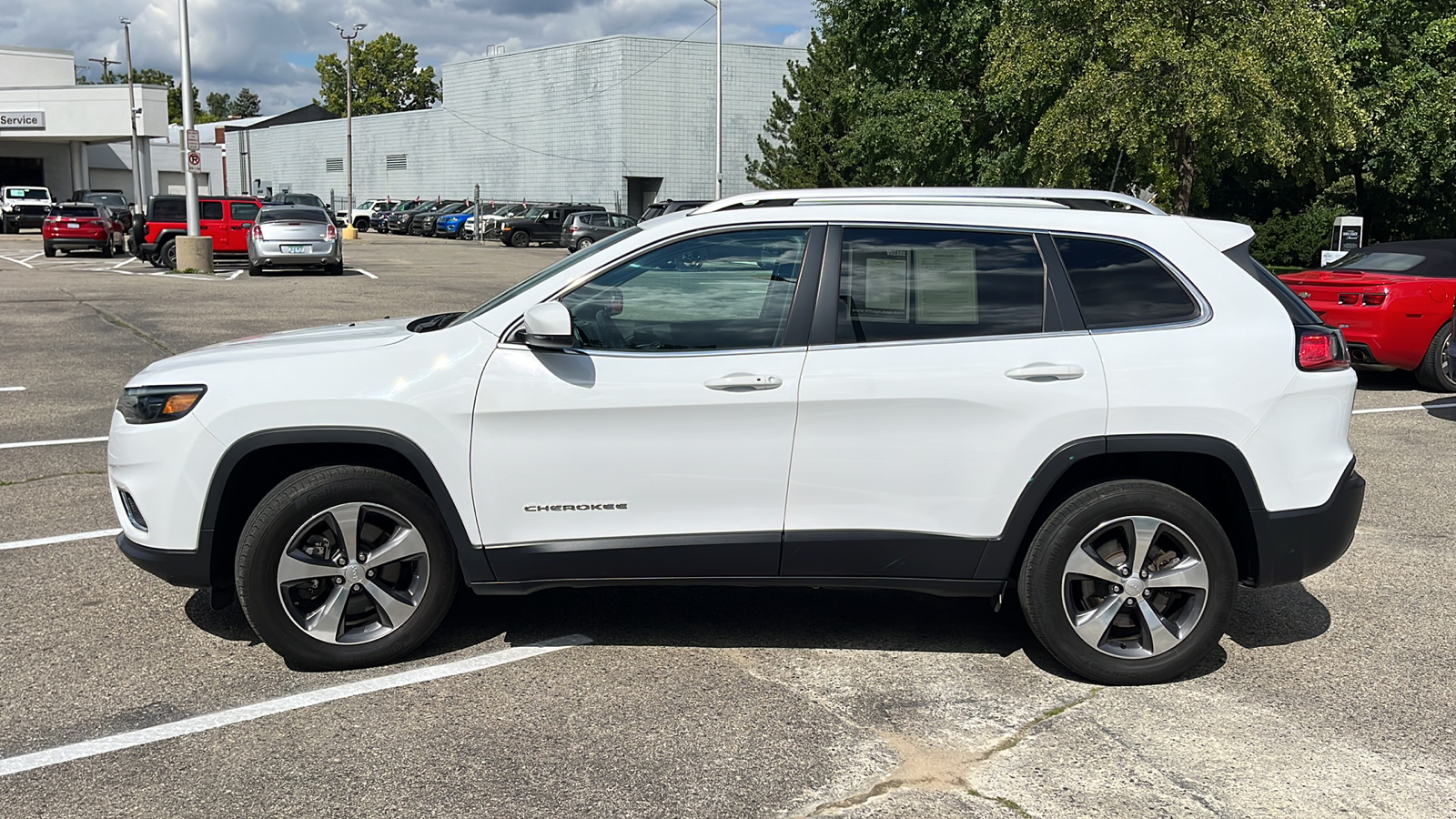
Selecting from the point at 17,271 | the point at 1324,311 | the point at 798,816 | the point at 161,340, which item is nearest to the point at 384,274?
the point at 17,271

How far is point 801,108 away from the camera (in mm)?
37000

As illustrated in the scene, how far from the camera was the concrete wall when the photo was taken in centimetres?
6625

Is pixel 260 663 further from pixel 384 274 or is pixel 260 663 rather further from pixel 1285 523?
pixel 384 274

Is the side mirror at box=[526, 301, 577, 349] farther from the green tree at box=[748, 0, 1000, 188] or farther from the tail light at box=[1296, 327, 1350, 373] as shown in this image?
the green tree at box=[748, 0, 1000, 188]

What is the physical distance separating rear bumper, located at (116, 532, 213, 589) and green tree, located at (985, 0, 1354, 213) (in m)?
16.5

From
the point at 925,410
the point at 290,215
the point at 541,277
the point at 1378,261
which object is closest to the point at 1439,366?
the point at 1378,261

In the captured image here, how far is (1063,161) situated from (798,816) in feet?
61.0

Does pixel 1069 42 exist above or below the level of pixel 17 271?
above

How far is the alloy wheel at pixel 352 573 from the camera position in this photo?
14.3ft

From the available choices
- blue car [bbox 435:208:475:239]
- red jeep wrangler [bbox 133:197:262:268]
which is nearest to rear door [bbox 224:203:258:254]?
red jeep wrangler [bbox 133:197:262:268]

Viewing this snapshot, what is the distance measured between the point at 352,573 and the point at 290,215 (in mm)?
23006

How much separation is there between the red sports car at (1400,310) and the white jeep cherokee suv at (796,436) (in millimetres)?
7337

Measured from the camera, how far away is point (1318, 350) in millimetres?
4484

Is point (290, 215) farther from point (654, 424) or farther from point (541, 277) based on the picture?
point (654, 424)
